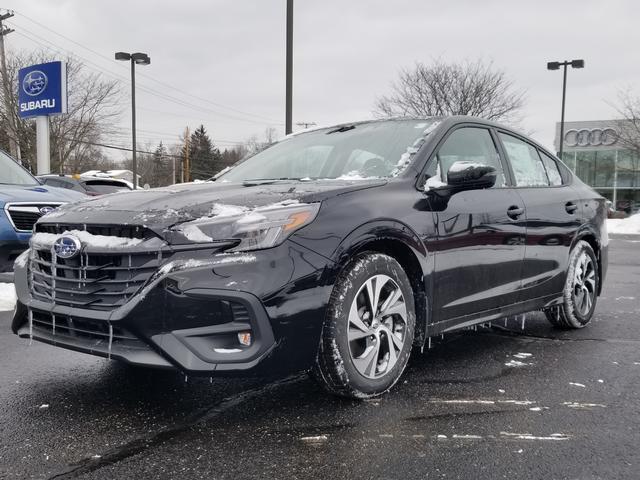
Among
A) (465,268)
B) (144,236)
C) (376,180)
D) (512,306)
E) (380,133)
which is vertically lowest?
(512,306)

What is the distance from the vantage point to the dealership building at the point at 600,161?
128 ft

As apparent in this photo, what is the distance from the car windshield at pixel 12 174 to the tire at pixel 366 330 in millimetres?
5103

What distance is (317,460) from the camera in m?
2.54

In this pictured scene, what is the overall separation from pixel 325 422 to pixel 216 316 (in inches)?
29.0

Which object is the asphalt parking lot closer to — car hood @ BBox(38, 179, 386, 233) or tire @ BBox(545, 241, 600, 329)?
tire @ BBox(545, 241, 600, 329)

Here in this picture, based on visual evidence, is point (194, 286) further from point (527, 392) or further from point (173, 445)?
point (527, 392)

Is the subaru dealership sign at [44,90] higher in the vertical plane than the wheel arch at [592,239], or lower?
higher

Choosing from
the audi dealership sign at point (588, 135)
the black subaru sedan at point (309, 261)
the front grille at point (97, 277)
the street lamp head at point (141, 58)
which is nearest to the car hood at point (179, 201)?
the black subaru sedan at point (309, 261)

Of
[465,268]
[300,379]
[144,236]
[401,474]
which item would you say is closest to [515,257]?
[465,268]

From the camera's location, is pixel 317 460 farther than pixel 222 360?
No

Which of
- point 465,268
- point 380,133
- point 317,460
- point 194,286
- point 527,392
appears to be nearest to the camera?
point 317,460

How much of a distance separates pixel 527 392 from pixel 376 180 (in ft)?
4.76

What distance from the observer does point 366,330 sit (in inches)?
126

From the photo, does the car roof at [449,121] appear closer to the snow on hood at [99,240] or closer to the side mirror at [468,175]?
the side mirror at [468,175]
